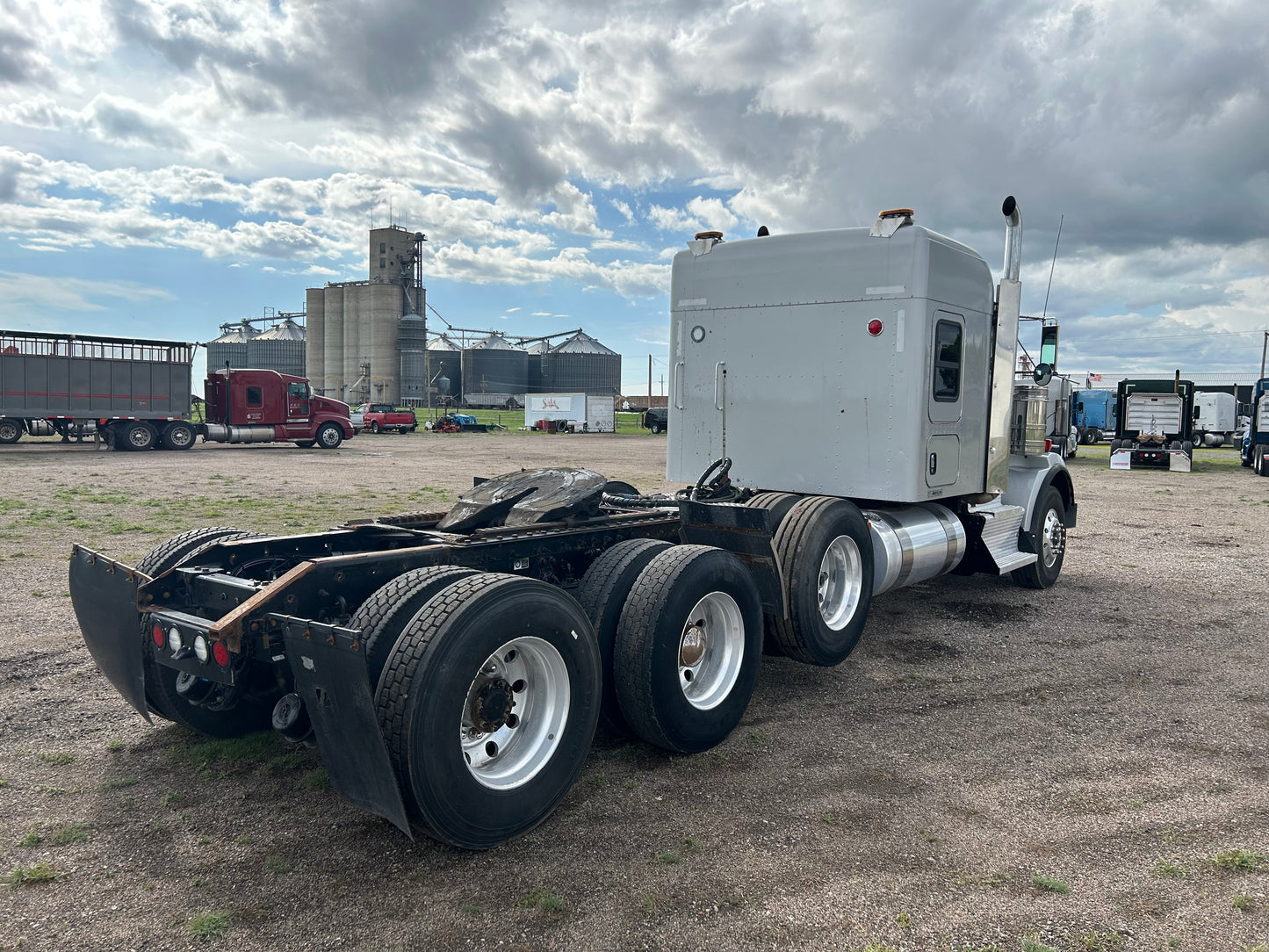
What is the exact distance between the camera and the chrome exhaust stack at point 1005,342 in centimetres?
786

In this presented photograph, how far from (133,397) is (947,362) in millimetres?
30232

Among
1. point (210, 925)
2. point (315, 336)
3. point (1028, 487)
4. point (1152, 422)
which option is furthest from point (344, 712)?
point (315, 336)

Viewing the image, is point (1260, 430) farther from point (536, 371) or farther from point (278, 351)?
point (278, 351)

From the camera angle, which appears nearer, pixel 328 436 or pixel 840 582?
pixel 840 582

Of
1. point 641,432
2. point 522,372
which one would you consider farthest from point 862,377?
point 522,372

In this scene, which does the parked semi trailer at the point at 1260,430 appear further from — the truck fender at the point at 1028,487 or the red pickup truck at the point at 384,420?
the red pickup truck at the point at 384,420

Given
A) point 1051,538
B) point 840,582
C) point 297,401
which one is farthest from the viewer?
point 297,401

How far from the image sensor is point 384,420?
49.2 metres

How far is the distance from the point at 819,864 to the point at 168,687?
338 cm

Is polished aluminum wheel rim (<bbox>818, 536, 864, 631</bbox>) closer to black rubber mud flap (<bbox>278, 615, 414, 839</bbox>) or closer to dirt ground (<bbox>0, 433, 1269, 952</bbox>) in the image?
dirt ground (<bbox>0, 433, 1269, 952</bbox>)

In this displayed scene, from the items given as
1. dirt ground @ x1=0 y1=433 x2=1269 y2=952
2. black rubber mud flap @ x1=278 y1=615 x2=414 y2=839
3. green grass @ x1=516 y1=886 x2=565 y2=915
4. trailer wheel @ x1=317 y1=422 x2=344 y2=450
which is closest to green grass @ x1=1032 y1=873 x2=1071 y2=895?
dirt ground @ x1=0 y1=433 x2=1269 y2=952

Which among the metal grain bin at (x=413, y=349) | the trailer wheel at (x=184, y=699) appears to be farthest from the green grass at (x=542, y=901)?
the metal grain bin at (x=413, y=349)

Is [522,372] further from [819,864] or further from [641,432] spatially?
[819,864]

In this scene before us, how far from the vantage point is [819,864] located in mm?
3611
